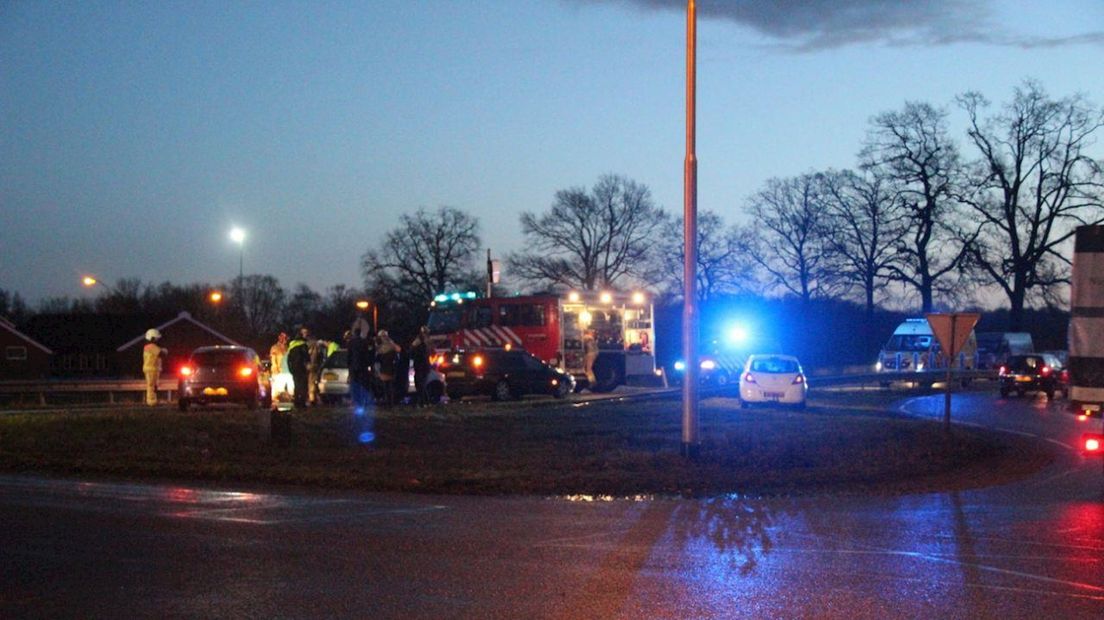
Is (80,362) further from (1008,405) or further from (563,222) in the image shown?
(1008,405)

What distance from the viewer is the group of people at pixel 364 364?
26453 millimetres

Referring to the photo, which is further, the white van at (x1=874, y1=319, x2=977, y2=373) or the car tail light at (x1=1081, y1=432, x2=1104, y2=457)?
the white van at (x1=874, y1=319, x2=977, y2=373)

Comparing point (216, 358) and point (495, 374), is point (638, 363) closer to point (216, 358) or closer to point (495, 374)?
point (495, 374)

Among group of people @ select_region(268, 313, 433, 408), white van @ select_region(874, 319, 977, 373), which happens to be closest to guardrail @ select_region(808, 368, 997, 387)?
white van @ select_region(874, 319, 977, 373)

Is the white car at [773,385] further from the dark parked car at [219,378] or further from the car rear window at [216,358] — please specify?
the car rear window at [216,358]

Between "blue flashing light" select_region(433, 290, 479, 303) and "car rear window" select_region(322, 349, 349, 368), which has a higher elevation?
"blue flashing light" select_region(433, 290, 479, 303)

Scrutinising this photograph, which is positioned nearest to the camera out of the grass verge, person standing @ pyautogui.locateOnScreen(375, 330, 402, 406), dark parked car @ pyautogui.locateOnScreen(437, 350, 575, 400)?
the grass verge

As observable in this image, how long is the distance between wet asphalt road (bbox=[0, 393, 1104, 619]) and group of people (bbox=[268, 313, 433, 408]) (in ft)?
36.3

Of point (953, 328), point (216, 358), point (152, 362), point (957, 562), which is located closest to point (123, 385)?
point (152, 362)

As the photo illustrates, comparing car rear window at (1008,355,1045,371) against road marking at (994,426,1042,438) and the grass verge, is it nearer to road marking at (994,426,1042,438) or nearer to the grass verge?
road marking at (994,426,1042,438)

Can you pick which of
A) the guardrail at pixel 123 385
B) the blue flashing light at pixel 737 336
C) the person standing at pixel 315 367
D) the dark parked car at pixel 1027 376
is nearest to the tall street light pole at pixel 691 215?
the person standing at pixel 315 367

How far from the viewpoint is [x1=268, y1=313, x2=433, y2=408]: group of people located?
2645 cm

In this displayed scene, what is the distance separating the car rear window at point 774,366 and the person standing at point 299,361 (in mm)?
12529

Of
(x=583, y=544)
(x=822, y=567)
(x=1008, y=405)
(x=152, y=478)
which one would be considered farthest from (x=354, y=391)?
(x=1008, y=405)
